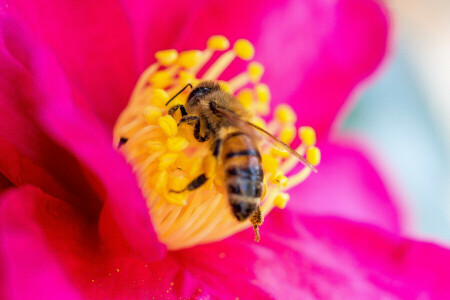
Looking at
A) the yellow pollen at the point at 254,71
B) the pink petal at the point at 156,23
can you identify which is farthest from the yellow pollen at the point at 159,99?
the yellow pollen at the point at 254,71

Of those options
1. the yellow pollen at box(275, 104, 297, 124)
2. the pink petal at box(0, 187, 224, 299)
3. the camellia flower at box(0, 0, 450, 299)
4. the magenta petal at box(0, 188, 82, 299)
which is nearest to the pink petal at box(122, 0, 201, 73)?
the camellia flower at box(0, 0, 450, 299)

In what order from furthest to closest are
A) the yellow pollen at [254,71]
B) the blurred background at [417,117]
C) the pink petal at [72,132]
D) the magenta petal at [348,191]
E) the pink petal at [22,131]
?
1. the blurred background at [417,117]
2. the magenta petal at [348,191]
3. the yellow pollen at [254,71]
4. the pink petal at [22,131]
5. the pink petal at [72,132]

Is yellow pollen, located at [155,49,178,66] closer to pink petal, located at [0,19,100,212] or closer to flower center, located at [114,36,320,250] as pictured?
flower center, located at [114,36,320,250]

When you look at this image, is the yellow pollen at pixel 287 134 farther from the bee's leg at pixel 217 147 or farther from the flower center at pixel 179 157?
the bee's leg at pixel 217 147

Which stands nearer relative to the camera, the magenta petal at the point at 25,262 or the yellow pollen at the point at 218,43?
the magenta petal at the point at 25,262

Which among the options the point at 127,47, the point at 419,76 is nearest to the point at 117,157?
the point at 127,47

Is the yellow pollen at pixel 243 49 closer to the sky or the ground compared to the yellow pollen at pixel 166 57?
closer to the sky

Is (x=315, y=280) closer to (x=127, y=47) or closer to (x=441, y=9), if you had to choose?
(x=127, y=47)

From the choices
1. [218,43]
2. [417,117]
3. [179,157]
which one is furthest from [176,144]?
[417,117]
